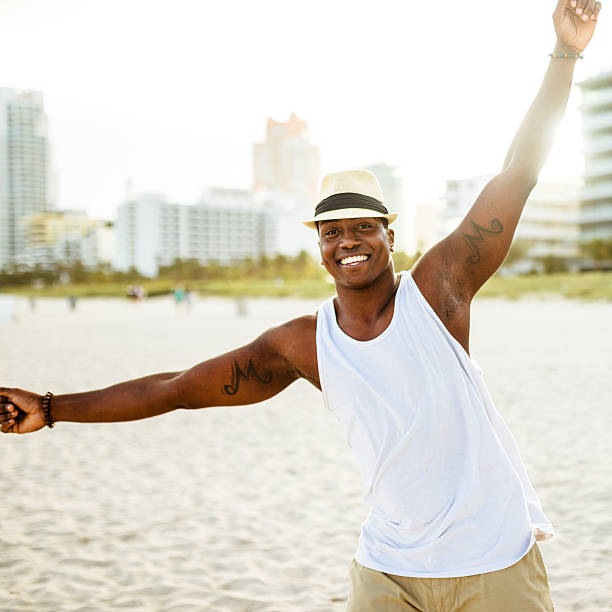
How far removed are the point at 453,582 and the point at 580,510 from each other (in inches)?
158

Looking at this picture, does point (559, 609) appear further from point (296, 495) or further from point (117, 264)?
point (117, 264)

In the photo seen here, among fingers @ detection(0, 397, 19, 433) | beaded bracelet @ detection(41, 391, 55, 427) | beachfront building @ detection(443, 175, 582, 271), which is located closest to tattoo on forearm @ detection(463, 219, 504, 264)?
beaded bracelet @ detection(41, 391, 55, 427)

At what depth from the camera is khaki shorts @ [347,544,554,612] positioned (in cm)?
193

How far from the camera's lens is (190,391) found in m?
2.45

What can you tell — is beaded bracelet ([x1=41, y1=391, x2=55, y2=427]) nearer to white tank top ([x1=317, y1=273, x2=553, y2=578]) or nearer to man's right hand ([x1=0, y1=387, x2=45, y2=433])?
man's right hand ([x1=0, y1=387, x2=45, y2=433])

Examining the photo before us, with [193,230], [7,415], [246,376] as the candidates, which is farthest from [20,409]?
[193,230]

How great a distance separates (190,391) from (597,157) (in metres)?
83.5

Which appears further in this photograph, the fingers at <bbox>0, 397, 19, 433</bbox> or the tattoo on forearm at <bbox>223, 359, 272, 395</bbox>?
the fingers at <bbox>0, 397, 19, 433</bbox>

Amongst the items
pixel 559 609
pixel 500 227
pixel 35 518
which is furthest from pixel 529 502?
pixel 35 518

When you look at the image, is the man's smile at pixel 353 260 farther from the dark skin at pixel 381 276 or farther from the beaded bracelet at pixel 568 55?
the beaded bracelet at pixel 568 55

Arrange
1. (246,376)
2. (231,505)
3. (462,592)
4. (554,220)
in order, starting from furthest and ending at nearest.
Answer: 1. (554,220)
2. (231,505)
3. (246,376)
4. (462,592)

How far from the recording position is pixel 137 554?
486 centimetres

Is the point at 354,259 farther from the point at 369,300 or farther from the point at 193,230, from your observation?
the point at 193,230

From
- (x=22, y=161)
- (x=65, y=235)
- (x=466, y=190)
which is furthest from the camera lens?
(x=22, y=161)
